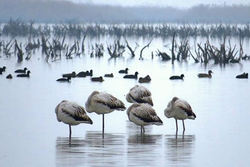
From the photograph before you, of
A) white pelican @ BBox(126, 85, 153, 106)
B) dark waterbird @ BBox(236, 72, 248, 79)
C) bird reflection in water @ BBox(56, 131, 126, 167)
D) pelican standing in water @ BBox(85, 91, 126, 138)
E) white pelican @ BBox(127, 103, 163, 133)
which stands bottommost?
bird reflection in water @ BBox(56, 131, 126, 167)

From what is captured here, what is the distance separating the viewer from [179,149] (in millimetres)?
15117

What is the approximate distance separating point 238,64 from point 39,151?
93.2 ft

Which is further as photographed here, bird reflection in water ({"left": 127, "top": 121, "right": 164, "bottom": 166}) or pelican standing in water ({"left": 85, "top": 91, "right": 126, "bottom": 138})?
pelican standing in water ({"left": 85, "top": 91, "right": 126, "bottom": 138})

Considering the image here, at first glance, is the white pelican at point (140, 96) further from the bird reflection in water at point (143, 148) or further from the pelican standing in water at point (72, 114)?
the pelican standing in water at point (72, 114)

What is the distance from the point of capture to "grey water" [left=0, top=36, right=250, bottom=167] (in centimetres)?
1414

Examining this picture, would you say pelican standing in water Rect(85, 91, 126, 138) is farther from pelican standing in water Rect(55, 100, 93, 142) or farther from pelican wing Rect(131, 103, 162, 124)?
pelican standing in water Rect(55, 100, 93, 142)

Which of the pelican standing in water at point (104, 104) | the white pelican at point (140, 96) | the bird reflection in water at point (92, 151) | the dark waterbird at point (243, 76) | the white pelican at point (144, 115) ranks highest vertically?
the dark waterbird at point (243, 76)

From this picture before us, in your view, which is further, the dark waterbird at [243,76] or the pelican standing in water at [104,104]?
the dark waterbird at [243,76]

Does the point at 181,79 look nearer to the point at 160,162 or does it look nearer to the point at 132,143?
the point at 132,143

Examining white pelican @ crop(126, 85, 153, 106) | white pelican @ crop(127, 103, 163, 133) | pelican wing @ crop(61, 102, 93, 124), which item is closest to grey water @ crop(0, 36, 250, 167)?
white pelican @ crop(127, 103, 163, 133)

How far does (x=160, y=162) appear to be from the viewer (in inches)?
535

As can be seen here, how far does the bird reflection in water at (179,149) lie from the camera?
45.5ft

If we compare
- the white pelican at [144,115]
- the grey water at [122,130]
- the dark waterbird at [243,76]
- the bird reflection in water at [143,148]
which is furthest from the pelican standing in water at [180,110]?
the dark waterbird at [243,76]

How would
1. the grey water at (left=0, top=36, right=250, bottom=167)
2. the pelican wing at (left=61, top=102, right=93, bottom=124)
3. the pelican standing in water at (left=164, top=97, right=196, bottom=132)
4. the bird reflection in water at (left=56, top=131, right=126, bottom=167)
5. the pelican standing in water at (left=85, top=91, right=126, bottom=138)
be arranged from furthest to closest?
1. the pelican standing in water at (left=85, top=91, right=126, bottom=138)
2. the pelican standing in water at (left=164, top=97, right=196, bottom=132)
3. the pelican wing at (left=61, top=102, right=93, bottom=124)
4. the grey water at (left=0, top=36, right=250, bottom=167)
5. the bird reflection in water at (left=56, top=131, right=126, bottom=167)
